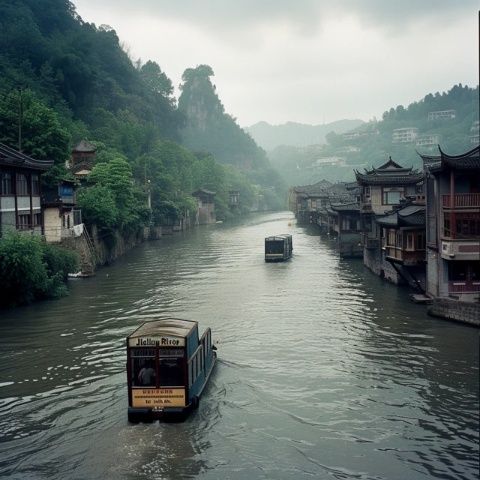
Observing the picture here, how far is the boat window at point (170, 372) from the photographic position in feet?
60.5

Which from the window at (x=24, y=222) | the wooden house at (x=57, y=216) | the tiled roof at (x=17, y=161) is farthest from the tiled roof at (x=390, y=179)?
the window at (x=24, y=222)

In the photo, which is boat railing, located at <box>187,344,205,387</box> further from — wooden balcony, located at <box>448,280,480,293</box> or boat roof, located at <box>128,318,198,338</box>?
wooden balcony, located at <box>448,280,480,293</box>

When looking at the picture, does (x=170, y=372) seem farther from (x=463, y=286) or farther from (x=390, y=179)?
(x=390, y=179)

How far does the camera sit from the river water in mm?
16203

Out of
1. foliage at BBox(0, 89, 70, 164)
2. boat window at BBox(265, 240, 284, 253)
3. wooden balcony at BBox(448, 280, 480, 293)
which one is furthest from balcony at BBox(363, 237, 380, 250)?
foliage at BBox(0, 89, 70, 164)

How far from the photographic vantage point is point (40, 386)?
22.3 m

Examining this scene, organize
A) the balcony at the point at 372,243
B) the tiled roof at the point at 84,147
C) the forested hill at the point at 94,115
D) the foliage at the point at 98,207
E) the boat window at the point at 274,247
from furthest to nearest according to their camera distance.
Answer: the tiled roof at the point at 84,147, the boat window at the point at 274,247, the foliage at the point at 98,207, the forested hill at the point at 94,115, the balcony at the point at 372,243

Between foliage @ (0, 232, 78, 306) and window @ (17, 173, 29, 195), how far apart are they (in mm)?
4991

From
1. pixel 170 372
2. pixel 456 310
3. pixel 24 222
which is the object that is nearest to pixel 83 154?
pixel 24 222

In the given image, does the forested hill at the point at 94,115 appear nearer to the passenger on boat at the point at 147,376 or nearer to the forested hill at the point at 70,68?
the forested hill at the point at 70,68

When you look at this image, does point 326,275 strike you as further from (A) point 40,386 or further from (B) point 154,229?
(B) point 154,229

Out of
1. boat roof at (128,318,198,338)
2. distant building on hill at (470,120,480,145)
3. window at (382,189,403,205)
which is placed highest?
distant building on hill at (470,120,480,145)

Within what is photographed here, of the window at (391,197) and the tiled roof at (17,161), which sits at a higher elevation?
the tiled roof at (17,161)

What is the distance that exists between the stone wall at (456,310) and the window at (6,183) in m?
29.3
